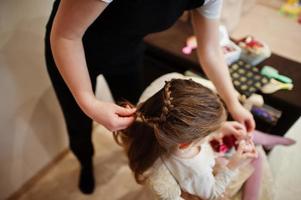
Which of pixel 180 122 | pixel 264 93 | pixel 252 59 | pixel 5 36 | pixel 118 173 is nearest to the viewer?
pixel 180 122

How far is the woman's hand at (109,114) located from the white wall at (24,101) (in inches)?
15.5

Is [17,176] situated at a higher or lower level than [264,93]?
lower

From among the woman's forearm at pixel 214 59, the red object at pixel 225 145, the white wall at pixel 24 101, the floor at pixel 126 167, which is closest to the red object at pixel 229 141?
the red object at pixel 225 145

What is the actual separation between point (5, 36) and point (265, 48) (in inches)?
36.4

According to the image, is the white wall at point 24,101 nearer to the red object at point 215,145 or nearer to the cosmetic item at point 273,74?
the red object at point 215,145

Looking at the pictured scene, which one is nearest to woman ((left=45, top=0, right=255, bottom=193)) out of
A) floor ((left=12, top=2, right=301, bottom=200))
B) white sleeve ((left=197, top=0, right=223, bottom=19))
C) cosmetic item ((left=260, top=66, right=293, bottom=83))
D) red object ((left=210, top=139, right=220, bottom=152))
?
white sleeve ((left=197, top=0, right=223, bottom=19))

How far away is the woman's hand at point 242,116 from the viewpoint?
88cm

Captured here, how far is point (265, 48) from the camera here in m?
1.12

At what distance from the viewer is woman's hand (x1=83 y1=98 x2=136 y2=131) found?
2.08 feet

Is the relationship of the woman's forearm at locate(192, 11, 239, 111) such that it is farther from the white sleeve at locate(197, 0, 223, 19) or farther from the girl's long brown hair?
the girl's long brown hair

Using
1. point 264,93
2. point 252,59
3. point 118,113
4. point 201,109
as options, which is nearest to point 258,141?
point 264,93

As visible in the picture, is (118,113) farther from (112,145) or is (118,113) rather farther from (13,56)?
(112,145)

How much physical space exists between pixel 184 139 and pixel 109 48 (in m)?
0.31

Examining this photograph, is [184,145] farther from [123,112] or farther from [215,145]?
[215,145]
